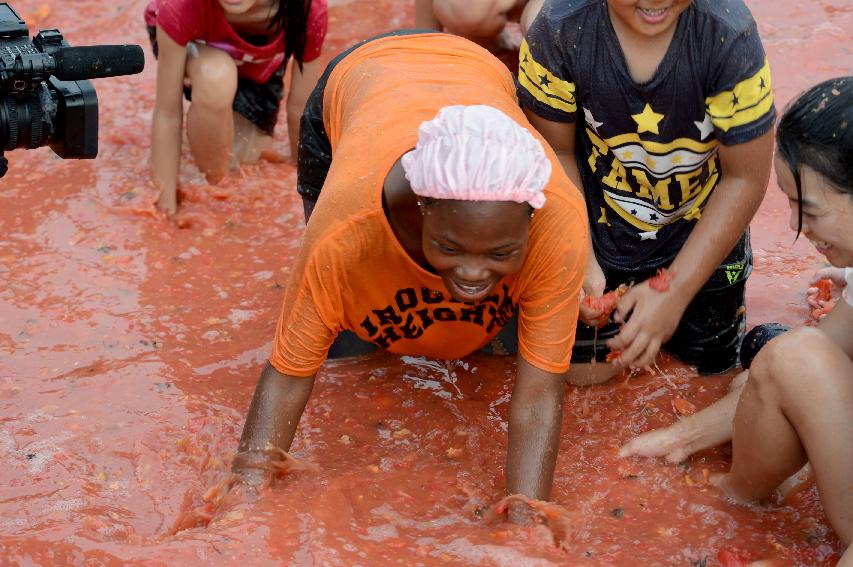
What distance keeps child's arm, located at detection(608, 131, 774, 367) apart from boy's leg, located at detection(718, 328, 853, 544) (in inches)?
16.4

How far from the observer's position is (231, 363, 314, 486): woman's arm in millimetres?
2756

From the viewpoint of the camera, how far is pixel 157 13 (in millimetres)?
4301

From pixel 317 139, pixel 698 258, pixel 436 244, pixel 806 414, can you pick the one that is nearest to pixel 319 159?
pixel 317 139

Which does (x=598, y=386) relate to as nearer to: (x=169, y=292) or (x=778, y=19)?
(x=169, y=292)

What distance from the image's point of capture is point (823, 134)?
2416mm

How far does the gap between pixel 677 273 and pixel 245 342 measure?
57.0 inches

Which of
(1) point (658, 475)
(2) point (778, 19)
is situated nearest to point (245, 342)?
(1) point (658, 475)

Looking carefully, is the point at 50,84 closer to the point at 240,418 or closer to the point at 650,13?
the point at 240,418

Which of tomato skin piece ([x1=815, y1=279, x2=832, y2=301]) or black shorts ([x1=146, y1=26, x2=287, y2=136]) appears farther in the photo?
black shorts ([x1=146, y1=26, x2=287, y2=136])

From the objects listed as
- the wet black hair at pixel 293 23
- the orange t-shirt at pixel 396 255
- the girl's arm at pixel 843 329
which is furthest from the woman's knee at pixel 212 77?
the girl's arm at pixel 843 329

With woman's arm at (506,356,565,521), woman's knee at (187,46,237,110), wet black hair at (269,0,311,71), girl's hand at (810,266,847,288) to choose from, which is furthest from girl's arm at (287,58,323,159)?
woman's arm at (506,356,565,521)

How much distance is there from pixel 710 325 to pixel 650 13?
3.67 ft

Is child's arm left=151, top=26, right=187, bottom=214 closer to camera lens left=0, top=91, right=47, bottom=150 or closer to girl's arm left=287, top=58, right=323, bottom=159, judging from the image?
girl's arm left=287, top=58, right=323, bottom=159

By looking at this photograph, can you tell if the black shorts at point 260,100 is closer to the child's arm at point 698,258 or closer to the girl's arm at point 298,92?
the girl's arm at point 298,92
